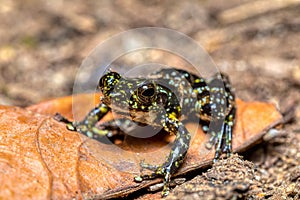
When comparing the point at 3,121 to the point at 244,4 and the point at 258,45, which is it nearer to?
the point at 258,45

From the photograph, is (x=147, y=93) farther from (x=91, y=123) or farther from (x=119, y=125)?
(x=91, y=123)

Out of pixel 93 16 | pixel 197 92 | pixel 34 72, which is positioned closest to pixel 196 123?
pixel 197 92

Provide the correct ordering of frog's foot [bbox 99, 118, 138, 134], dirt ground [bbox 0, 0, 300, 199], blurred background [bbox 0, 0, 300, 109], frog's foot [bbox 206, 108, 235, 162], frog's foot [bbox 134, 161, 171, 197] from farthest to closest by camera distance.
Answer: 1. blurred background [bbox 0, 0, 300, 109]
2. dirt ground [bbox 0, 0, 300, 199]
3. frog's foot [bbox 99, 118, 138, 134]
4. frog's foot [bbox 206, 108, 235, 162]
5. frog's foot [bbox 134, 161, 171, 197]

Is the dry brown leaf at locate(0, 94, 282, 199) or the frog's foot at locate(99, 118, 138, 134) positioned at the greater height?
the frog's foot at locate(99, 118, 138, 134)

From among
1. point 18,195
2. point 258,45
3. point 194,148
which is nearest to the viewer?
point 18,195

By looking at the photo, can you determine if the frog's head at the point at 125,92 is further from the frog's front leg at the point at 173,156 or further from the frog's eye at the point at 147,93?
the frog's front leg at the point at 173,156

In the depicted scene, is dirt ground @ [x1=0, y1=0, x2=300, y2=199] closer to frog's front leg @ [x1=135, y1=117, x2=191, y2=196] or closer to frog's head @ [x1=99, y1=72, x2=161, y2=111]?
frog's front leg @ [x1=135, y1=117, x2=191, y2=196]

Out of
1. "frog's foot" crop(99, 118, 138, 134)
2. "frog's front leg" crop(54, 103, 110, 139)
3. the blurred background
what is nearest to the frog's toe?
"frog's foot" crop(99, 118, 138, 134)
